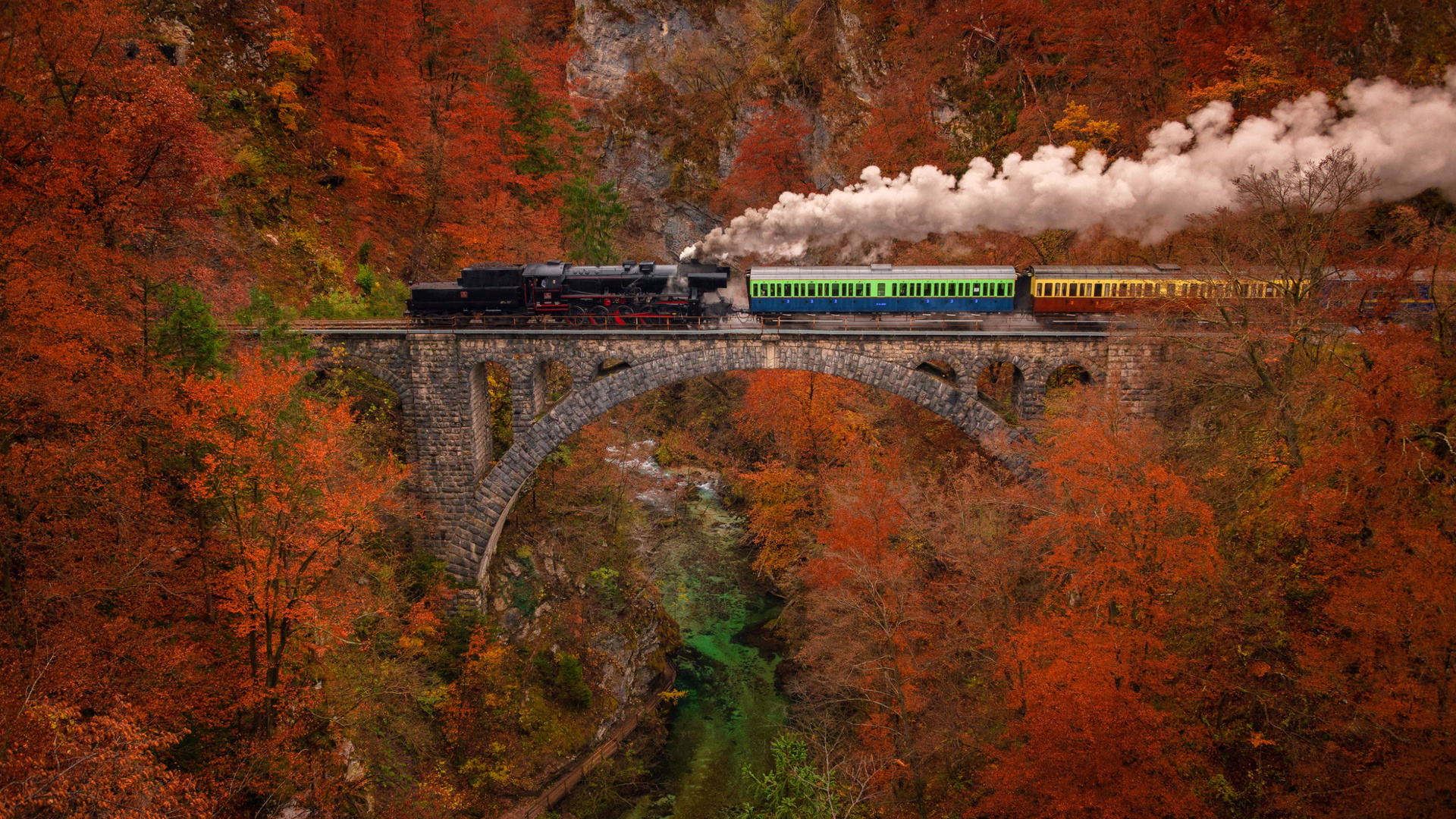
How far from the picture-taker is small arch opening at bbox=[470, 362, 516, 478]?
2662cm

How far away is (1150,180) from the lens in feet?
76.2

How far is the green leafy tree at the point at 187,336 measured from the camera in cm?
1802

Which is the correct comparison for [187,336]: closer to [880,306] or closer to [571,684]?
[571,684]

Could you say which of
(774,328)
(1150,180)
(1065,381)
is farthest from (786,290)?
(1150,180)

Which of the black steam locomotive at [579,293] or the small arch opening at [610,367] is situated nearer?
the black steam locomotive at [579,293]

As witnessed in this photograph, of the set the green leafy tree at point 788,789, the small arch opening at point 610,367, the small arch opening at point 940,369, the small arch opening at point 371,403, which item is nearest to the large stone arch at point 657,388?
the small arch opening at point 610,367

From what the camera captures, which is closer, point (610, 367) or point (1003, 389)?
point (610, 367)

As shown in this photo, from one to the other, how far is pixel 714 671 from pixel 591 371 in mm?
11948

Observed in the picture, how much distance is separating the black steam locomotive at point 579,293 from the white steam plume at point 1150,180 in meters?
1.82

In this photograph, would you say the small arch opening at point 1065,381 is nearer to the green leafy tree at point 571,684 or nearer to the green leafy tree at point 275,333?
the green leafy tree at point 571,684

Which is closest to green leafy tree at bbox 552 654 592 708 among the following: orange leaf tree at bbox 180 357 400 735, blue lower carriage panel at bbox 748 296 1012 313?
orange leaf tree at bbox 180 357 400 735

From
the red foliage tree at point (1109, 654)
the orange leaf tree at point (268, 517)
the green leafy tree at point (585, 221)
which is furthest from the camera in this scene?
the green leafy tree at point (585, 221)

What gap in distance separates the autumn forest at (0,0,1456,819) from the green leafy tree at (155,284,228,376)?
125mm

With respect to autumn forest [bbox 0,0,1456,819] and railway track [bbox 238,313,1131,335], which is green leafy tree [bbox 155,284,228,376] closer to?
autumn forest [bbox 0,0,1456,819]
